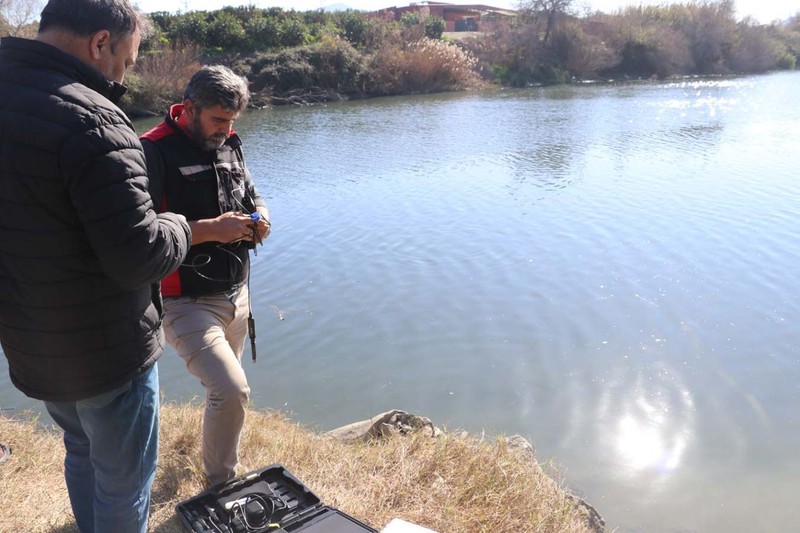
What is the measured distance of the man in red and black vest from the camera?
2674 mm

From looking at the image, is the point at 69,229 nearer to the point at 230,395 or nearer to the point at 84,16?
the point at 84,16

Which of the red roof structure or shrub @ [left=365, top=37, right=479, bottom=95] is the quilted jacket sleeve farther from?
the red roof structure

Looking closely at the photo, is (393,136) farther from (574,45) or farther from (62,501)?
(574,45)

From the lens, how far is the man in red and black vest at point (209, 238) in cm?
267

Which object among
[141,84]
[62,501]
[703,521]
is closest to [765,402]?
[703,521]

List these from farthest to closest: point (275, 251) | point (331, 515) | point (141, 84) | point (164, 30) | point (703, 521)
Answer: point (164, 30), point (141, 84), point (275, 251), point (703, 521), point (331, 515)

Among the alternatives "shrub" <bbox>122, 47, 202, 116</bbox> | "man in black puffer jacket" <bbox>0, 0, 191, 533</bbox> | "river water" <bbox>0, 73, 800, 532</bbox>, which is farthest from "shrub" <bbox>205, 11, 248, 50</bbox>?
"man in black puffer jacket" <bbox>0, 0, 191, 533</bbox>

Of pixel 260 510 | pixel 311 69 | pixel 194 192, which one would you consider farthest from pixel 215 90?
pixel 311 69

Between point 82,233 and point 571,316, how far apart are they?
18.3 ft

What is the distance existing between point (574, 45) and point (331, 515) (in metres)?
42.7

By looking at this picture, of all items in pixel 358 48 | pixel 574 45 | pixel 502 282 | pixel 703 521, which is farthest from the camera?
pixel 574 45

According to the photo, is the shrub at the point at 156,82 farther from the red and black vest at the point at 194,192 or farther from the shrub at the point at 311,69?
the red and black vest at the point at 194,192

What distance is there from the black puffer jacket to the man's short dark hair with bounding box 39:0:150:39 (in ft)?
0.29

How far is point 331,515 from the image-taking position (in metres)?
2.64
